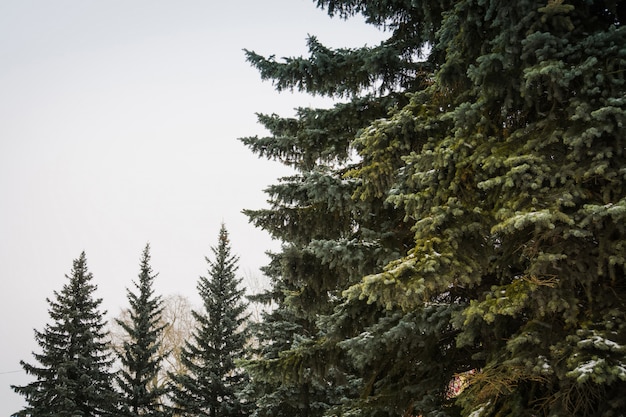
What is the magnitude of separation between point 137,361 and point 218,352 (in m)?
4.30

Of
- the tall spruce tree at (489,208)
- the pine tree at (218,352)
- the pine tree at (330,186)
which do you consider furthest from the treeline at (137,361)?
the tall spruce tree at (489,208)

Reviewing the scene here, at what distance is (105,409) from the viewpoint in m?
15.4

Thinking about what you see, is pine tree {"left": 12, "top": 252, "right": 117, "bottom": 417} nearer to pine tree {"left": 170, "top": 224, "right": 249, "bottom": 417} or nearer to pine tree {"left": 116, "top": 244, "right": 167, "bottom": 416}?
pine tree {"left": 116, "top": 244, "right": 167, "bottom": 416}

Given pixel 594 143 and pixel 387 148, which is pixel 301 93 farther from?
pixel 594 143

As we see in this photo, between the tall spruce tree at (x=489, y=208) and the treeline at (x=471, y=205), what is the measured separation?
2cm

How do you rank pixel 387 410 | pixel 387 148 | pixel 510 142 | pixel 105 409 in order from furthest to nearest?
pixel 105 409 → pixel 387 410 → pixel 387 148 → pixel 510 142

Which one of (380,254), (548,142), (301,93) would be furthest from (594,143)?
(301,93)

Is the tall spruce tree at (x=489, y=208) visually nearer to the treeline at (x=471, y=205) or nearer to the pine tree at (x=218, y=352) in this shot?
the treeline at (x=471, y=205)

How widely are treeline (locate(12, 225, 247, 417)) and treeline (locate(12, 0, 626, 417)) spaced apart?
33.5ft

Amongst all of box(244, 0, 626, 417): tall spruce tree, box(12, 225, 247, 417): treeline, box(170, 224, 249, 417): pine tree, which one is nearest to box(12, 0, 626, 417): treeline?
box(244, 0, 626, 417): tall spruce tree

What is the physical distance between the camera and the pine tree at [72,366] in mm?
14461

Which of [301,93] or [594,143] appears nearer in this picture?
[594,143]

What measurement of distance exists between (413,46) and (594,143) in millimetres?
2563

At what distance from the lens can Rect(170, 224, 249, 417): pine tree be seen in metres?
13.5
